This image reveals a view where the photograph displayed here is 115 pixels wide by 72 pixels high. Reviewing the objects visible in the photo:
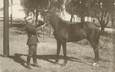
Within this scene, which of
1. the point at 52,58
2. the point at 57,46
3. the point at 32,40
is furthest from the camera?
the point at 52,58

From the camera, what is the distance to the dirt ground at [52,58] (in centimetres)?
593

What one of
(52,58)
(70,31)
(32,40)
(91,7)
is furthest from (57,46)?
(91,7)

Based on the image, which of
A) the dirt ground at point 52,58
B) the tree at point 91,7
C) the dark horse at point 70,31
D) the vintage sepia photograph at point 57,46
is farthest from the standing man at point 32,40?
the tree at point 91,7

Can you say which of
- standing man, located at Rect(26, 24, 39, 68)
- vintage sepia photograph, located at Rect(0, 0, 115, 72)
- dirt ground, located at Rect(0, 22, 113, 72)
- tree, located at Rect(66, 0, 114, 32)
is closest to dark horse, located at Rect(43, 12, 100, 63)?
vintage sepia photograph, located at Rect(0, 0, 115, 72)

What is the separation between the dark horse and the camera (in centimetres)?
630

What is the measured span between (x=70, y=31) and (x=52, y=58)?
0.93 m

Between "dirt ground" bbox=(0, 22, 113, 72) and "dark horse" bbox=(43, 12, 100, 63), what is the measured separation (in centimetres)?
35

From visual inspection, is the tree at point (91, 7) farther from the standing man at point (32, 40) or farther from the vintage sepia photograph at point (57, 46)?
the standing man at point (32, 40)

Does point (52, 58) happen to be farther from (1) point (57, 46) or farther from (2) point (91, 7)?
(2) point (91, 7)

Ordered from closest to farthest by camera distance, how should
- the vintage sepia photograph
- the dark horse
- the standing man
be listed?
the standing man
the vintage sepia photograph
the dark horse

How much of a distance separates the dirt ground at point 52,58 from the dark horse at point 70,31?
351 millimetres

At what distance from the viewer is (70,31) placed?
6.82m

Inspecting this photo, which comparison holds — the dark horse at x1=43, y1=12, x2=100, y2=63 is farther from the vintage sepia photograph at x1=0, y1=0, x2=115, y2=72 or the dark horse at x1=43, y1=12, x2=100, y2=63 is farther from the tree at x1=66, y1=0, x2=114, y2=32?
the tree at x1=66, y1=0, x2=114, y2=32

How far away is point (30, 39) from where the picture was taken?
5848mm
